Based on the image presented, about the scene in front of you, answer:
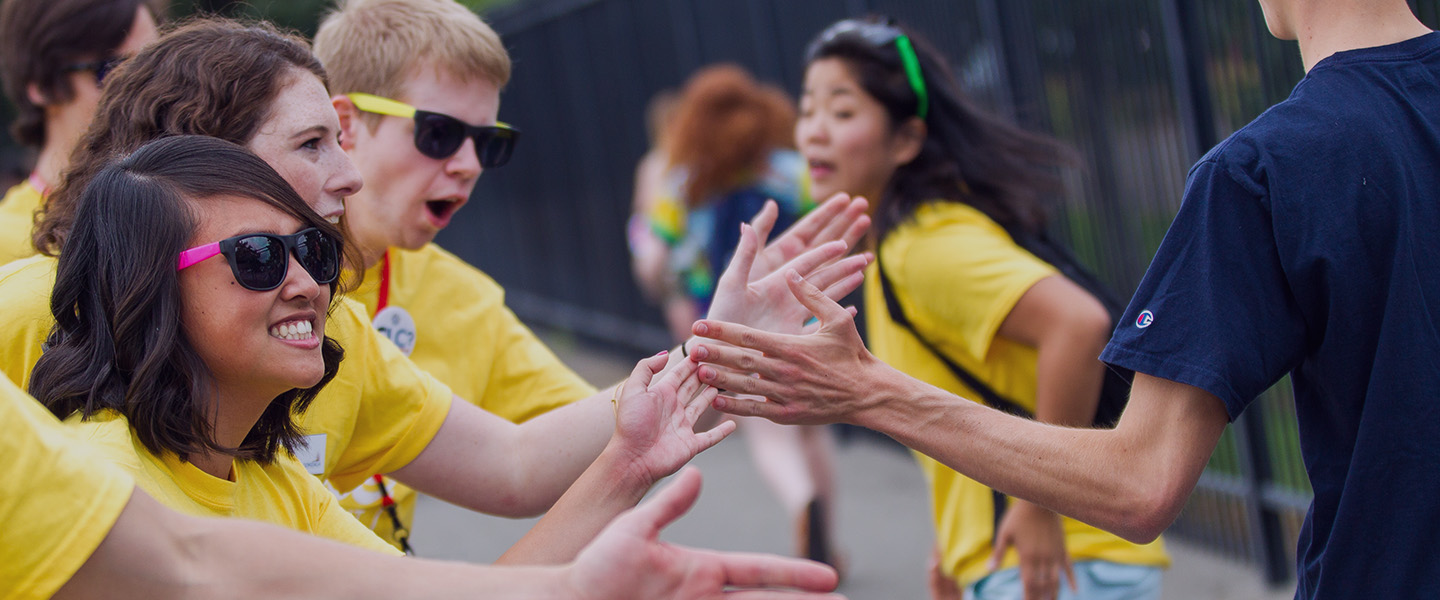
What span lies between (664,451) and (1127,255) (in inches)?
126

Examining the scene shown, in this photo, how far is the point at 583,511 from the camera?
194cm

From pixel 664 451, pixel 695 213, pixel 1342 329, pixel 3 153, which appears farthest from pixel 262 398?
pixel 3 153

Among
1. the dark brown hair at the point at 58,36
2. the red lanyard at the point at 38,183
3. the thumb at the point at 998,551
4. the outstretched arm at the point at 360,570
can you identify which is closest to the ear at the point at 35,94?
the dark brown hair at the point at 58,36

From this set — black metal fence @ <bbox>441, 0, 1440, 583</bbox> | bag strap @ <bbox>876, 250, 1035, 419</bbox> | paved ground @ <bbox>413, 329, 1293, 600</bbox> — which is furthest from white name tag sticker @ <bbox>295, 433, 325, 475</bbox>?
paved ground @ <bbox>413, 329, 1293, 600</bbox>

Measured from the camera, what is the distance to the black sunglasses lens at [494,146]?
2.62 metres

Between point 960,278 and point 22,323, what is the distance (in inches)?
72.4

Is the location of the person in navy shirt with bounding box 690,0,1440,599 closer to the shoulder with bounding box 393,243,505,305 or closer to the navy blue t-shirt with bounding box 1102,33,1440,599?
the navy blue t-shirt with bounding box 1102,33,1440,599

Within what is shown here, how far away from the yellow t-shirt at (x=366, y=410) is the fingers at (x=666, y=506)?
2.96 feet

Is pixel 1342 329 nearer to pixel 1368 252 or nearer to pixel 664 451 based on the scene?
pixel 1368 252

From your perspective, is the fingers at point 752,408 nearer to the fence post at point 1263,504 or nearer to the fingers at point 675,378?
the fingers at point 675,378

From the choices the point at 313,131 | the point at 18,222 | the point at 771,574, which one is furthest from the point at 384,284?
the point at 771,574

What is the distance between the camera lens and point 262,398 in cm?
179

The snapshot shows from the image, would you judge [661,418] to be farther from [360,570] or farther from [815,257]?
[360,570]

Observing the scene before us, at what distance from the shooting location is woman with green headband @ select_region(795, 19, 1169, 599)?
2645 millimetres
